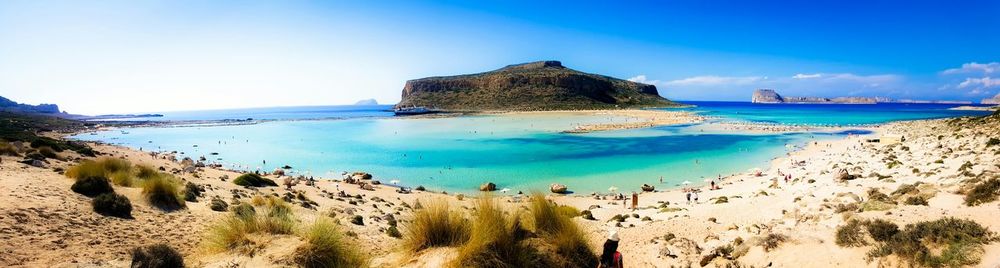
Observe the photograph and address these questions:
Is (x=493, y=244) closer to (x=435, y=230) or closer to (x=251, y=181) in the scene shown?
(x=435, y=230)

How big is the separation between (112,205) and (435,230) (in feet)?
23.8

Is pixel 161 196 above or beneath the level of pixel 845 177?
above

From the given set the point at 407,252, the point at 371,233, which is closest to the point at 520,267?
the point at 407,252

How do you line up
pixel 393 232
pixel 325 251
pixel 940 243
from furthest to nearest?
pixel 393 232 < pixel 325 251 < pixel 940 243

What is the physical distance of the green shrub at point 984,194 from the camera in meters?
8.02

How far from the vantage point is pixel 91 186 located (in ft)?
32.8

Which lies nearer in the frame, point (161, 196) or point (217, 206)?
point (161, 196)

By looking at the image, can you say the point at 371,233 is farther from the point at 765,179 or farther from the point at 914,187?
the point at 765,179

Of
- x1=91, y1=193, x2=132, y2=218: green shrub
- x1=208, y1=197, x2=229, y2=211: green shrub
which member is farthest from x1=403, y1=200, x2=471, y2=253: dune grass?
x1=208, y1=197, x2=229, y2=211: green shrub

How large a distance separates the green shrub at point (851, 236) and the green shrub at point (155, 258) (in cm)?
1021

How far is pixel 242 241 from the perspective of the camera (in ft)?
21.8

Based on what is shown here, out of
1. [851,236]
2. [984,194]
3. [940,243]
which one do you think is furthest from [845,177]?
[940,243]

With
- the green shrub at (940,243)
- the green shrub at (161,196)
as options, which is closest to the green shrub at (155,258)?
the green shrub at (161,196)

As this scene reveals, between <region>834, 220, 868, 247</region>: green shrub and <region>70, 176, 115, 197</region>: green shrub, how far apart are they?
14.5 m
